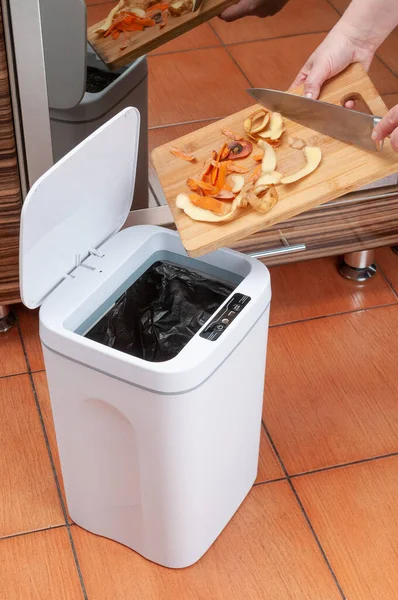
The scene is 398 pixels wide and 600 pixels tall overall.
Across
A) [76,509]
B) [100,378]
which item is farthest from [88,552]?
[100,378]

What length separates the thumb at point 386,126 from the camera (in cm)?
113

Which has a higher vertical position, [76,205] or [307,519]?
[76,205]

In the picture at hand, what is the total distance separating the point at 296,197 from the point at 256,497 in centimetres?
54

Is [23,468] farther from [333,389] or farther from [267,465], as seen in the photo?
[333,389]

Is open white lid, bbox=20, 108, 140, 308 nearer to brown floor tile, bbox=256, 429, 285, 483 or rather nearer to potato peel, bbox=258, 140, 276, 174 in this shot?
potato peel, bbox=258, 140, 276, 174

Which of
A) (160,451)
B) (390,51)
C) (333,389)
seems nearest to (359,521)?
(333,389)

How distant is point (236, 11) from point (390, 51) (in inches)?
12.5

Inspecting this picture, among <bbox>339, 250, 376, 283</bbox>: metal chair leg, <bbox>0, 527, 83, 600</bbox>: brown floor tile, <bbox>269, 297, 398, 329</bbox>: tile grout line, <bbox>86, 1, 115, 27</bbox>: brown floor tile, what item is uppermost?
<bbox>86, 1, 115, 27</bbox>: brown floor tile

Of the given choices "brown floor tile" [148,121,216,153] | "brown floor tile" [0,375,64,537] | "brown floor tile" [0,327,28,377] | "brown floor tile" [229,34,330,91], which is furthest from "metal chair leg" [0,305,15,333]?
"brown floor tile" [229,34,330,91]

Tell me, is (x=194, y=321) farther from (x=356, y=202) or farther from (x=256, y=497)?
(x=356, y=202)

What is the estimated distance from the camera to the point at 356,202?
1695 millimetres

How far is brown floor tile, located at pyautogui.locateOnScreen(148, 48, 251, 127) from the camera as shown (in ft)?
4.96

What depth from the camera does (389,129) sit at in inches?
45.3

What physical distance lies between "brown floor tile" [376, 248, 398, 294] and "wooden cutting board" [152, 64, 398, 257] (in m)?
0.62
